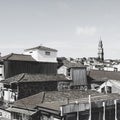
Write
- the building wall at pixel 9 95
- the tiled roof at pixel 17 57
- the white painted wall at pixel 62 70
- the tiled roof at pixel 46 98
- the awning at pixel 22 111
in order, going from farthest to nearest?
the white painted wall at pixel 62 70
the tiled roof at pixel 17 57
the building wall at pixel 9 95
the tiled roof at pixel 46 98
the awning at pixel 22 111

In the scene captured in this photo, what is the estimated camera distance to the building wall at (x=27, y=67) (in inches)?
1738

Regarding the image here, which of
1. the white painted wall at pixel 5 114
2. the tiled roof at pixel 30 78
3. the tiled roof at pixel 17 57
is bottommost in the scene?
the white painted wall at pixel 5 114

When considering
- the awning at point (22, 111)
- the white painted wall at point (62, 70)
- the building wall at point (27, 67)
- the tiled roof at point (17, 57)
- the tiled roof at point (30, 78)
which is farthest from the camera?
the white painted wall at point (62, 70)

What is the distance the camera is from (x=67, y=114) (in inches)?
1083

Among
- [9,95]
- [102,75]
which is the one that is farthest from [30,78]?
[102,75]

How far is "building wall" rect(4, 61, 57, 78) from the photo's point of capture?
145 feet

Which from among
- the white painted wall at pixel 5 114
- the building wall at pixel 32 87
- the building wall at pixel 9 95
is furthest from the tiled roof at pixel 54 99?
the building wall at pixel 9 95

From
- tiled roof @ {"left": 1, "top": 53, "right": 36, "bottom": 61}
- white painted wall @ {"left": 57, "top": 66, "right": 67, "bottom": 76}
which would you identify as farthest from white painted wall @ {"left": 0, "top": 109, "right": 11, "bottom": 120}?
white painted wall @ {"left": 57, "top": 66, "right": 67, "bottom": 76}

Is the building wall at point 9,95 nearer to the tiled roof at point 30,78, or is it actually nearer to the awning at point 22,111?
the tiled roof at point 30,78

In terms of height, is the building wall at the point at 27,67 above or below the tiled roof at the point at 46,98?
above

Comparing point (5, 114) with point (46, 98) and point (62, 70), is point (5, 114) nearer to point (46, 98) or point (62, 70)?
point (46, 98)

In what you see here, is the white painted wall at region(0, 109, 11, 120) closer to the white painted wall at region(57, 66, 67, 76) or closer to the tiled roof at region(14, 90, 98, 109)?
the tiled roof at region(14, 90, 98, 109)

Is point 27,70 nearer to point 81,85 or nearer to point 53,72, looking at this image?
point 53,72

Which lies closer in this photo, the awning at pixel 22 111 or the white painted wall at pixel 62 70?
the awning at pixel 22 111
